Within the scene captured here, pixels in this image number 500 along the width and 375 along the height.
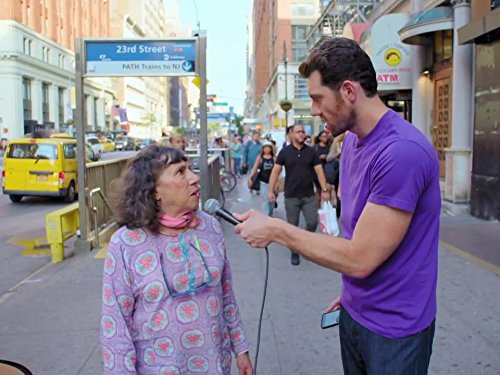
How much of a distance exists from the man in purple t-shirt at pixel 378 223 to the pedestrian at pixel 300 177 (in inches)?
226

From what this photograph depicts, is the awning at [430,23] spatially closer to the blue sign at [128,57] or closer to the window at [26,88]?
the blue sign at [128,57]

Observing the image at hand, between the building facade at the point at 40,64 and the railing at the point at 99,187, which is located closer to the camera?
the railing at the point at 99,187

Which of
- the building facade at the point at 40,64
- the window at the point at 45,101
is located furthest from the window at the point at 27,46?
the window at the point at 45,101

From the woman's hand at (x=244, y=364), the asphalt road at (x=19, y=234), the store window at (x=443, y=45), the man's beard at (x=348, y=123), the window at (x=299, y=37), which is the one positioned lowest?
the asphalt road at (x=19, y=234)

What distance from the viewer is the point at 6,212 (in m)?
14.3

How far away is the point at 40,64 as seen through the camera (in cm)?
6306

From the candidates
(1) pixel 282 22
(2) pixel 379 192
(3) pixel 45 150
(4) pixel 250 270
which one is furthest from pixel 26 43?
(2) pixel 379 192

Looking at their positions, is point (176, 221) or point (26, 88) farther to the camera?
point (26, 88)

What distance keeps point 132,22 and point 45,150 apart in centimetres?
10343

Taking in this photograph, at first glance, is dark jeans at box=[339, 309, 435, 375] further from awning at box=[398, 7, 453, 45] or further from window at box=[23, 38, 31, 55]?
window at box=[23, 38, 31, 55]

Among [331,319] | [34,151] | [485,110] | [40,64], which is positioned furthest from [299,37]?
[331,319]

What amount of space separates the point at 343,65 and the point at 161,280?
1089 mm

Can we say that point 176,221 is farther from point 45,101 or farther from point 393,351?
point 45,101

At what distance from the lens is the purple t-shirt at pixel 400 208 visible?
1792 millimetres
